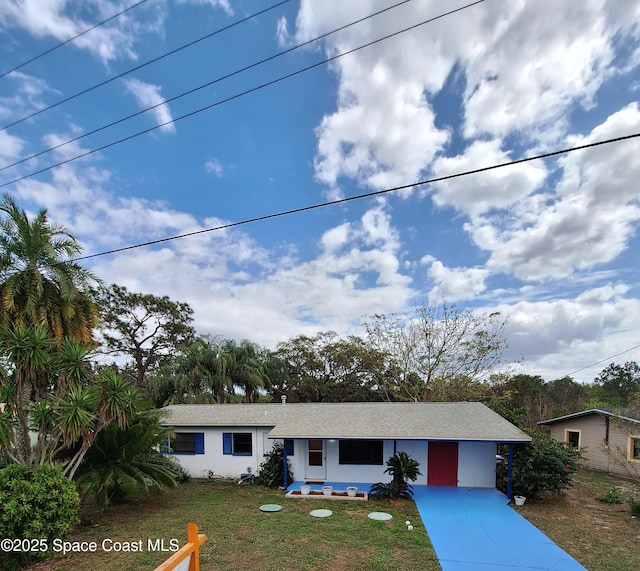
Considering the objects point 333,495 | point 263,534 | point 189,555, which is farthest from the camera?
point 333,495

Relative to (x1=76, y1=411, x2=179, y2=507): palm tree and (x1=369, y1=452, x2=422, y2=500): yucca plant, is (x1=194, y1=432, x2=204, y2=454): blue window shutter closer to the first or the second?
(x1=76, y1=411, x2=179, y2=507): palm tree

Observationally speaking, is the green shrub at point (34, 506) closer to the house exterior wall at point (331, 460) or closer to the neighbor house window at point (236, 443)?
the neighbor house window at point (236, 443)

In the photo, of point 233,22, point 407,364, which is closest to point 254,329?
point 407,364

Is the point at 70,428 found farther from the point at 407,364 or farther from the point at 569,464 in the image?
the point at 407,364

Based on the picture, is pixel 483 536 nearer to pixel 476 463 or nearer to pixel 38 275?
pixel 476 463

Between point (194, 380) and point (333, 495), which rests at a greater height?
point (194, 380)

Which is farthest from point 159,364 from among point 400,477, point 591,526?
point 591,526

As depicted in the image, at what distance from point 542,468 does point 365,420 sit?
5.91 m

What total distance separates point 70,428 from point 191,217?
8.51 m

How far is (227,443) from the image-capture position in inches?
575

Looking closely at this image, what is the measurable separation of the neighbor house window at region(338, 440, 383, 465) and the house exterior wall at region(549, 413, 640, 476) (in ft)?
29.5

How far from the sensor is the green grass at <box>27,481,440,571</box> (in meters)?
7.19

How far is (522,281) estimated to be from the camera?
17406 mm

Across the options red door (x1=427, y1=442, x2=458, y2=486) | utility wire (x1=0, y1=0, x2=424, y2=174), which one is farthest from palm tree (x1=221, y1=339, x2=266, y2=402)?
utility wire (x1=0, y1=0, x2=424, y2=174)
